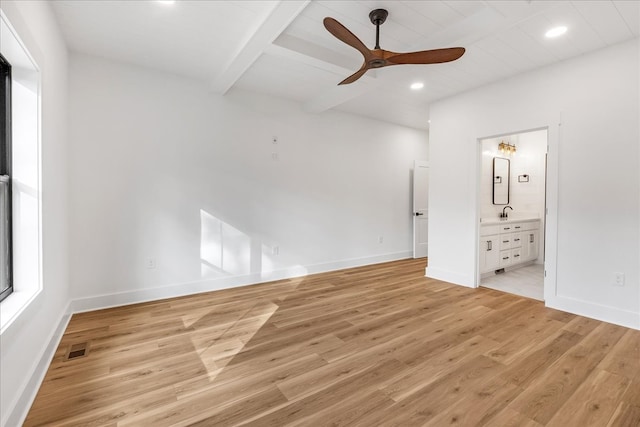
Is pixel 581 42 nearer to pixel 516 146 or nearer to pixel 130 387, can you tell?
pixel 516 146

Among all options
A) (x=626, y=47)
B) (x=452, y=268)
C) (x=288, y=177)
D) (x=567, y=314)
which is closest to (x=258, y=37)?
(x=288, y=177)

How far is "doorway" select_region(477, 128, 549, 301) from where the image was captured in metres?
4.46

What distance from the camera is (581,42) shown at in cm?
279

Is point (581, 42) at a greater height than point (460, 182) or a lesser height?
greater

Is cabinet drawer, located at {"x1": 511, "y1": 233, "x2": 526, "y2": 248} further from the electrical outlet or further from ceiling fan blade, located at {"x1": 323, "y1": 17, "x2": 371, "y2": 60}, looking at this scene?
ceiling fan blade, located at {"x1": 323, "y1": 17, "x2": 371, "y2": 60}

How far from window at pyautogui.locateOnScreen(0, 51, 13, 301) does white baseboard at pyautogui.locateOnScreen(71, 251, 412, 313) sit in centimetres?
151

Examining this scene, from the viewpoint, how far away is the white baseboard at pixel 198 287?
316cm

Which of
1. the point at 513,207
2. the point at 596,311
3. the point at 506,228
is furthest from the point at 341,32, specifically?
the point at 513,207

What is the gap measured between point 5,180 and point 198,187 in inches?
78.2

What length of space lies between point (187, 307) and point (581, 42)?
15.5ft

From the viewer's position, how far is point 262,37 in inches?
101

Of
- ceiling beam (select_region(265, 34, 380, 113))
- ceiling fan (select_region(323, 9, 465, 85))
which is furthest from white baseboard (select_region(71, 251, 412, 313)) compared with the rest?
ceiling fan (select_region(323, 9, 465, 85))

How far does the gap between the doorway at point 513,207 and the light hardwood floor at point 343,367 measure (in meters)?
1.23

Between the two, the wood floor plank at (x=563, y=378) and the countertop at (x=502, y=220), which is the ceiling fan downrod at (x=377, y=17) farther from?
the countertop at (x=502, y=220)
